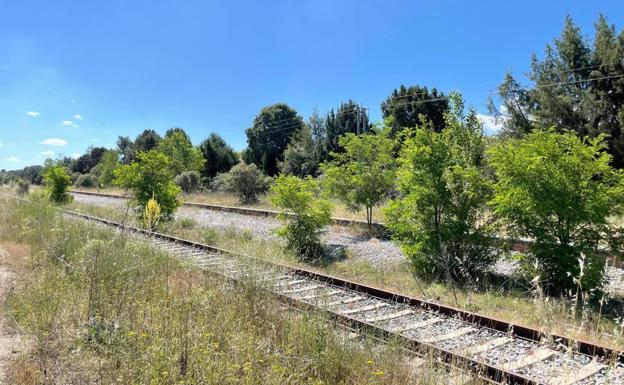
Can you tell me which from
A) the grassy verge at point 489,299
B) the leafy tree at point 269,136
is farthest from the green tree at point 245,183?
the leafy tree at point 269,136

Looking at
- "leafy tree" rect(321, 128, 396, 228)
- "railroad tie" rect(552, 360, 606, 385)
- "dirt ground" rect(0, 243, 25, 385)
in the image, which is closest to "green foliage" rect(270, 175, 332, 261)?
"leafy tree" rect(321, 128, 396, 228)

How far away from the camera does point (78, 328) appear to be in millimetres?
4328

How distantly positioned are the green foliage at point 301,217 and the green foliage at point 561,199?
499 centimetres

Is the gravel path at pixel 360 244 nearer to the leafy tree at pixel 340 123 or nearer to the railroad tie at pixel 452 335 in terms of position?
the railroad tie at pixel 452 335

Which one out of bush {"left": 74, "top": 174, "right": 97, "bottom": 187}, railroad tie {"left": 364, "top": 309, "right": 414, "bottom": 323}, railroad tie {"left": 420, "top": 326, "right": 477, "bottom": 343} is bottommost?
railroad tie {"left": 420, "top": 326, "right": 477, "bottom": 343}

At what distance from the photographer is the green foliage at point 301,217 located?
11.5 meters

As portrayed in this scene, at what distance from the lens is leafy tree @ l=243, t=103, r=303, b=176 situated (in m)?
58.7

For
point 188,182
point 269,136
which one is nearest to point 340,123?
point 269,136

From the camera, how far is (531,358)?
181 inches

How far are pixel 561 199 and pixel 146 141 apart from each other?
240ft

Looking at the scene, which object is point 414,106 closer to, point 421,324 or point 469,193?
point 469,193

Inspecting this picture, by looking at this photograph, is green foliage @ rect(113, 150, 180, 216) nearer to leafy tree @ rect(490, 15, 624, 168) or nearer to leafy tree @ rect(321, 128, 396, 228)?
leafy tree @ rect(321, 128, 396, 228)

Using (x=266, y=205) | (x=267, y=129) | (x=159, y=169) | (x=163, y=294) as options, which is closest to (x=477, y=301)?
(x=163, y=294)

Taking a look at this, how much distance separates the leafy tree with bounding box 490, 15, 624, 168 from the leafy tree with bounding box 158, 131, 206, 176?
97.9 ft
